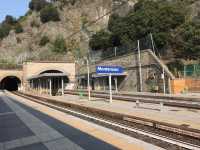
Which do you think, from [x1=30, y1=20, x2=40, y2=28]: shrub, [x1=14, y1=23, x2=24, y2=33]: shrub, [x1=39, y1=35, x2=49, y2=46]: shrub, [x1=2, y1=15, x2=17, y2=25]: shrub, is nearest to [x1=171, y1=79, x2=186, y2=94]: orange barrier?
[x1=39, y1=35, x2=49, y2=46]: shrub

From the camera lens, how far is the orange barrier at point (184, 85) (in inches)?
1342

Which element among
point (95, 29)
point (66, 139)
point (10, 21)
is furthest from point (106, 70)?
point (10, 21)

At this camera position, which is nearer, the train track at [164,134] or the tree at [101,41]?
the train track at [164,134]

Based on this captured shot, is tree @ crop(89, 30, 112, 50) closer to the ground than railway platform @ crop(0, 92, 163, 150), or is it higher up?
higher up

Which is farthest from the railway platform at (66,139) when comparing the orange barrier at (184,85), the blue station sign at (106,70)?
the orange barrier at (184,85)

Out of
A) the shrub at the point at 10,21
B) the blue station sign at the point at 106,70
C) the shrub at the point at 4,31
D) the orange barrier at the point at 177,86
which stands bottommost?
the orange barrier at the point at 177,86

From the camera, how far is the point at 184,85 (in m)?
35.2

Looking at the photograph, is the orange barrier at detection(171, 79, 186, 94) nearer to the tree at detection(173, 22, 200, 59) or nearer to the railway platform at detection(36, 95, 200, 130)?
the tree at detection(173, 22, 200, 59)

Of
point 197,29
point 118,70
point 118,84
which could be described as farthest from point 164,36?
point 118,70

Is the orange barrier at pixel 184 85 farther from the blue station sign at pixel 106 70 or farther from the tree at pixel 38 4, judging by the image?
the tree at pixel 38 4

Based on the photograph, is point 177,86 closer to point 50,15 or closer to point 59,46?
→ point 59,46

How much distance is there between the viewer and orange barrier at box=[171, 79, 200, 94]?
3410 cm

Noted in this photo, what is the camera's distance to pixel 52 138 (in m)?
9.80

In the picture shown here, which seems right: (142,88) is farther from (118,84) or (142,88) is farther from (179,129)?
(179,129)
